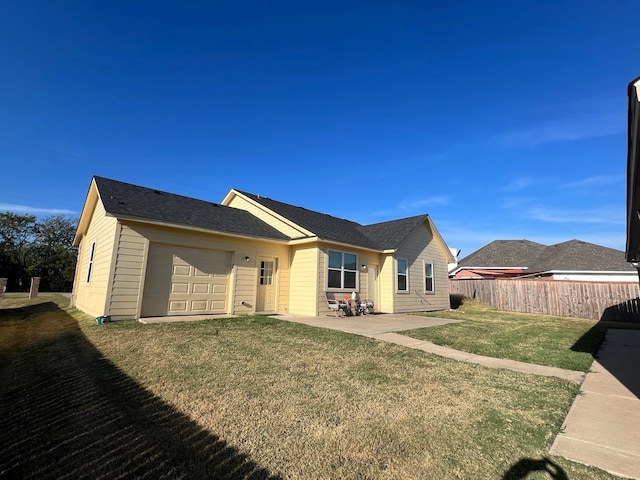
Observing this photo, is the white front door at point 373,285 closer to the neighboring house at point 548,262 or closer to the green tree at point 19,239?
the neighboring house at point 548,262

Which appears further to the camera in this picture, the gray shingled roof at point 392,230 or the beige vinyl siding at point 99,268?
the gray shingled roof at point 392,230

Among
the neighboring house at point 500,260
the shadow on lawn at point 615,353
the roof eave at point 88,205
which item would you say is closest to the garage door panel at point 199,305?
the roof eave at point 88,205

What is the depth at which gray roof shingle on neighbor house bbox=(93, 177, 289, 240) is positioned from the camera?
9305 mm

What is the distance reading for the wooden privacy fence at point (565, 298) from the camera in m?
14.5

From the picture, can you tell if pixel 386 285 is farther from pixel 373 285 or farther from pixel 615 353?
pixel 615 353

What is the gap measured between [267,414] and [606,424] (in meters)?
3.69

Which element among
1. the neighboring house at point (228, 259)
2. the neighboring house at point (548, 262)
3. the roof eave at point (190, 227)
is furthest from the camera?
the neighboring house at point (548, 262)

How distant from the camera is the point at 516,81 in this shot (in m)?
11.7

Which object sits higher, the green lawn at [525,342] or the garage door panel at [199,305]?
the garage door panel at [199,305]

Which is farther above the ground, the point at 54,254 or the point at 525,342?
the point at 54,254

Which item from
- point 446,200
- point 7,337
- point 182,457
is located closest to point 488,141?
point 446,200

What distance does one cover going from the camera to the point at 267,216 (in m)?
14.0

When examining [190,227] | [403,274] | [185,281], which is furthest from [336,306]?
[190,227]

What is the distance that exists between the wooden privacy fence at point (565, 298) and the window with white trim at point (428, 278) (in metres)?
4.61
